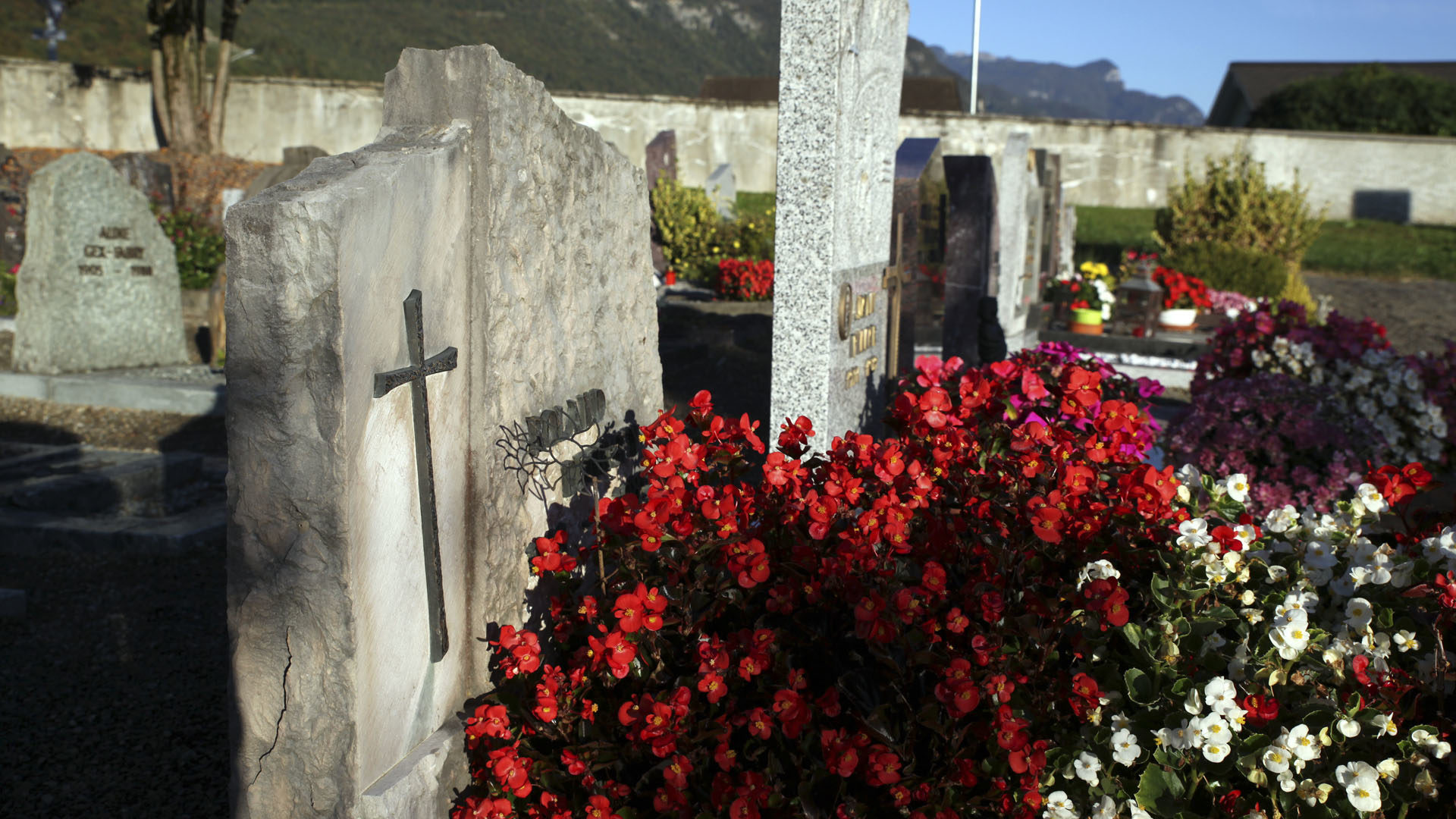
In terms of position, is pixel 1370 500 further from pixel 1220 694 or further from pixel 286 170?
pixel 286 170

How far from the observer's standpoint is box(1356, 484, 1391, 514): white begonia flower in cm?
241

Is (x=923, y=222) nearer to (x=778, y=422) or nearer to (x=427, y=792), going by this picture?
(x=778, y=422)

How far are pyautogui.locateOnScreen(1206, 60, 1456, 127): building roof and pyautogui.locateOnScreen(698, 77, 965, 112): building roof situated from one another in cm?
1014

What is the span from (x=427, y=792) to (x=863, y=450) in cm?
128

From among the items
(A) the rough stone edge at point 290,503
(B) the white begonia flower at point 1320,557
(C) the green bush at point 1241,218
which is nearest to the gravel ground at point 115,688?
(A) the rough stone edge at point 290,503

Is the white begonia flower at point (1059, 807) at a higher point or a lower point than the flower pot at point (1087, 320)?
higher

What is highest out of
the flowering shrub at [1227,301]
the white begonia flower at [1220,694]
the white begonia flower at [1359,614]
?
the white begonia flower at [1359,614]

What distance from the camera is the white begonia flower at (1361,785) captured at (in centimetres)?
179

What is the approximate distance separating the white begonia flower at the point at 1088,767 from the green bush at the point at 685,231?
1167 centimetres

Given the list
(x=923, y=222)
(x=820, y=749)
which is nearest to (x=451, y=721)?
(x=820, y=749)

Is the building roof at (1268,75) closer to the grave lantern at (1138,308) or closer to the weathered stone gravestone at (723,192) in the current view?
the weathered stone gravestone at (723,192)

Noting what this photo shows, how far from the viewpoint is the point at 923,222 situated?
6949mm

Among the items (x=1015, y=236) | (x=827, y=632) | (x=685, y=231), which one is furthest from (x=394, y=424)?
(x=685, y=231)

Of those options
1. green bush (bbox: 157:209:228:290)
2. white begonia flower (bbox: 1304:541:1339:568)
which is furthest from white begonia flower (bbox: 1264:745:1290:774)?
green bush (bbox: 157:209:228:290)
